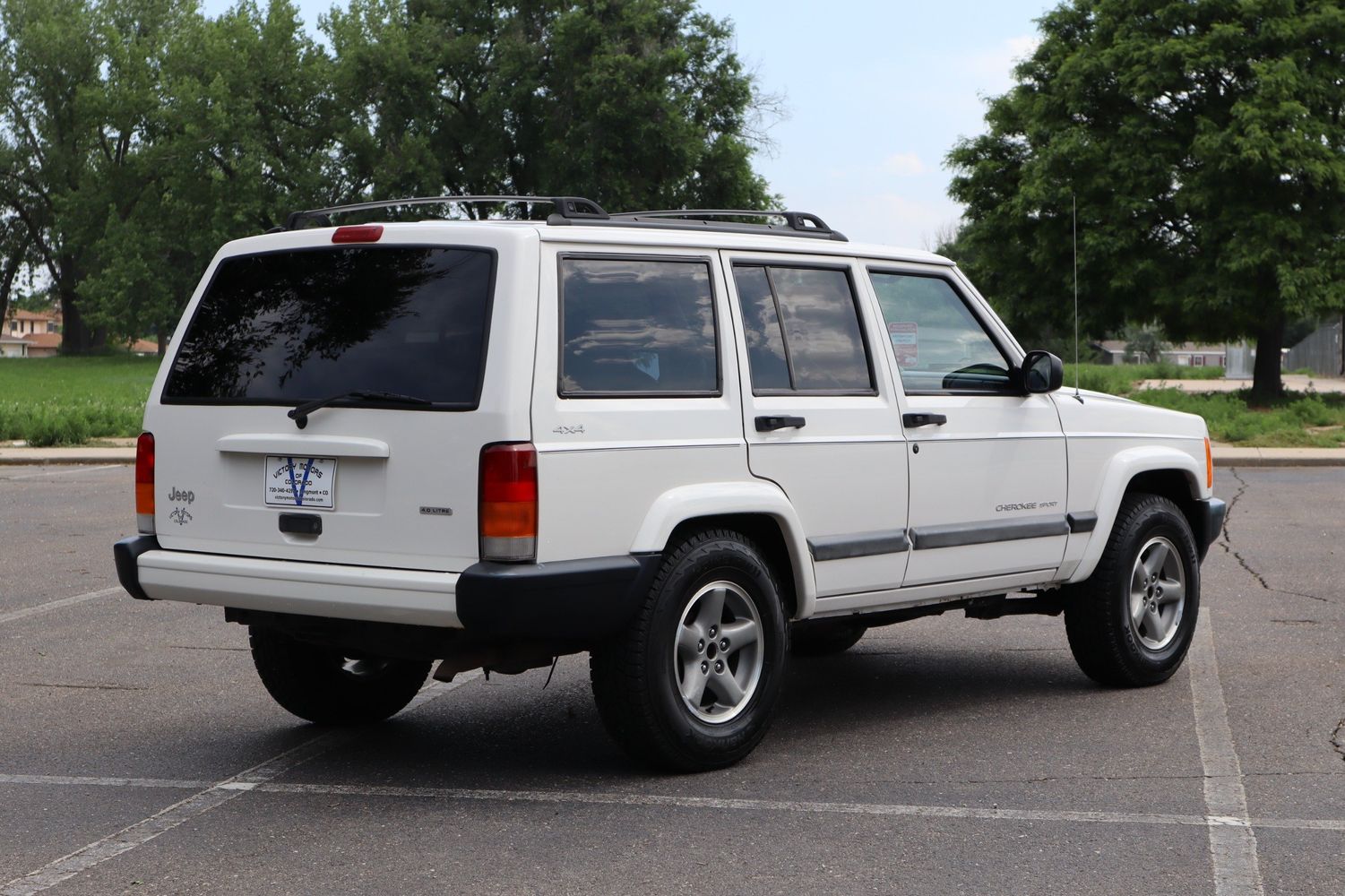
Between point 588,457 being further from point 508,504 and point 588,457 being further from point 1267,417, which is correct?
point 1267,417

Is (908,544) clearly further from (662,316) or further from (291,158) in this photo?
(291,158)

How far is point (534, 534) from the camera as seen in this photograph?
5078 mm

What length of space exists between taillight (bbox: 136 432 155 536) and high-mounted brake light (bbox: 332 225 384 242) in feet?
3.42

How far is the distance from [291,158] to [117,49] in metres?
12.8

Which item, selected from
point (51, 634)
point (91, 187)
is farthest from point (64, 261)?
point (51, 634)

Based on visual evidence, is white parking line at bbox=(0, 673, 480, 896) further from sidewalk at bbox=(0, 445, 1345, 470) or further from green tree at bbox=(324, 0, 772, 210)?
green tree at bbox=(324, 0, 772, 210)

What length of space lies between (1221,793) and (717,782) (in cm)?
166

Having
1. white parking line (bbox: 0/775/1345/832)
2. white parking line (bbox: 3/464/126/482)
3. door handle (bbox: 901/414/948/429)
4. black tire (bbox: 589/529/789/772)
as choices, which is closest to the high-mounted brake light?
black tire (bbox: 589/529/789/772)

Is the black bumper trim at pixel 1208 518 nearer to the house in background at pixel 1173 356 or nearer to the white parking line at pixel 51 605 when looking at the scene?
the white parking line at pixel 51 605

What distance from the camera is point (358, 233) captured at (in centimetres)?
558

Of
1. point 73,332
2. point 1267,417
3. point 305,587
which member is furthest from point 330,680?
point 73,332

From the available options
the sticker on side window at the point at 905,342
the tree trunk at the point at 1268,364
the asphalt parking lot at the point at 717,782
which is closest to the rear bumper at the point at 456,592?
the asphalt parking lot at the point at 717,782

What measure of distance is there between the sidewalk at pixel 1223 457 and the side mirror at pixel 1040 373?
1628 cm

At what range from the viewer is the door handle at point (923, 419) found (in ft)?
20.7
